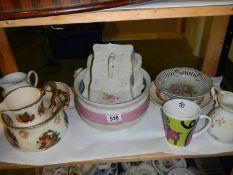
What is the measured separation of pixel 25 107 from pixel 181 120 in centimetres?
35

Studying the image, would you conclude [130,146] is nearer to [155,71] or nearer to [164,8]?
[164,8]

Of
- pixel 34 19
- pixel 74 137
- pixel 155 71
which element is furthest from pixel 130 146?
pixel 155 71

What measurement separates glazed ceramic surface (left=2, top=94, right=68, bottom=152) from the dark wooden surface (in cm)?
27

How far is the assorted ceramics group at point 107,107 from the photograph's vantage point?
563 mm

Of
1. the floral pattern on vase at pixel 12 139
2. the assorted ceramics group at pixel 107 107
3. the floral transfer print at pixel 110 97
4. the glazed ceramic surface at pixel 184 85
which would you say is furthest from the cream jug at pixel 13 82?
the glazed ceramic surface at pixel 184 85

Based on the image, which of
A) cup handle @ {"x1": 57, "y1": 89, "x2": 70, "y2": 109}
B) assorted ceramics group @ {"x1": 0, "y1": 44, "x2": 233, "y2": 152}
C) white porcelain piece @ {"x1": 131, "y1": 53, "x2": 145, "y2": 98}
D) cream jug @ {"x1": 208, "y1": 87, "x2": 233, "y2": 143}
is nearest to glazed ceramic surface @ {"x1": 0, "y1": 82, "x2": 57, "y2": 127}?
assorted ceramics group @ {"x1": 0, "y1": 44, "x2": 233, "y2": 152}

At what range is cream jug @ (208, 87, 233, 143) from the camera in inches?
22.7

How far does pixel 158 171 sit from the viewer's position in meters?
0.92

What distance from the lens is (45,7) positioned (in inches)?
15.0

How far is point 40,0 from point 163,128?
0.44 meters

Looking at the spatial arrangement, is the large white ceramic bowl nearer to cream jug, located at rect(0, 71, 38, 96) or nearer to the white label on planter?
the white label on planter

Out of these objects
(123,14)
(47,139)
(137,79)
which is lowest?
(47,139)

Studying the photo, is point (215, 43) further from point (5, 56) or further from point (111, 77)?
point (5, 56)

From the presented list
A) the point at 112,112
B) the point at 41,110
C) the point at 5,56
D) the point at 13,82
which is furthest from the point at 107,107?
the point at 5,56
